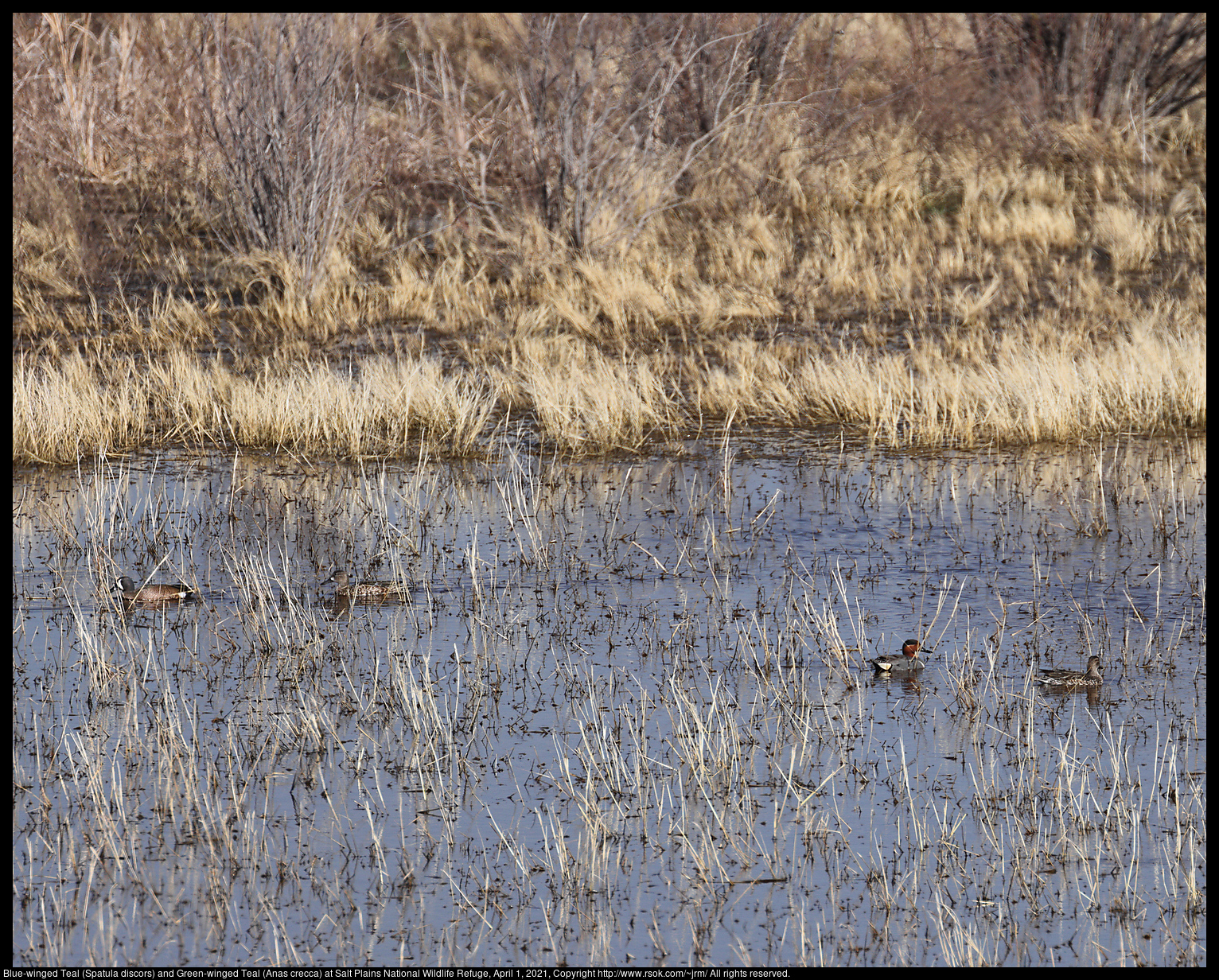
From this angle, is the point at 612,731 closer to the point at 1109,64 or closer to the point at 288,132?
the point at 288,132

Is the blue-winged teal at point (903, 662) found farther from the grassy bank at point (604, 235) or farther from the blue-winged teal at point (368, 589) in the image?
the grassy bank at point (604, 235)

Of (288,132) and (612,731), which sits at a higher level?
(288,132)

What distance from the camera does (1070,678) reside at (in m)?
6.21

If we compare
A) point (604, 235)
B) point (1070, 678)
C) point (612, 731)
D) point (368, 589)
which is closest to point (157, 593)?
point (368, 589)

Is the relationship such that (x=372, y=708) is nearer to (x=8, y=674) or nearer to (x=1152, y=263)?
(x=8, y=674)

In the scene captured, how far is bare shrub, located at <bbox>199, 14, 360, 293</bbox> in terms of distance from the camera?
1543 centimetres

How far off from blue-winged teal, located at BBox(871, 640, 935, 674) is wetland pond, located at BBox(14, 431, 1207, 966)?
0.08 metres

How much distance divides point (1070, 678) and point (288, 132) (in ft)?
38.3

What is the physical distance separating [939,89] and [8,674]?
18018mm

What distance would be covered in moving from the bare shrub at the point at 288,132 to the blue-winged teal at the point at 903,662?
1046 cm

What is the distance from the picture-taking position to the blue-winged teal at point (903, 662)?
639 cm
